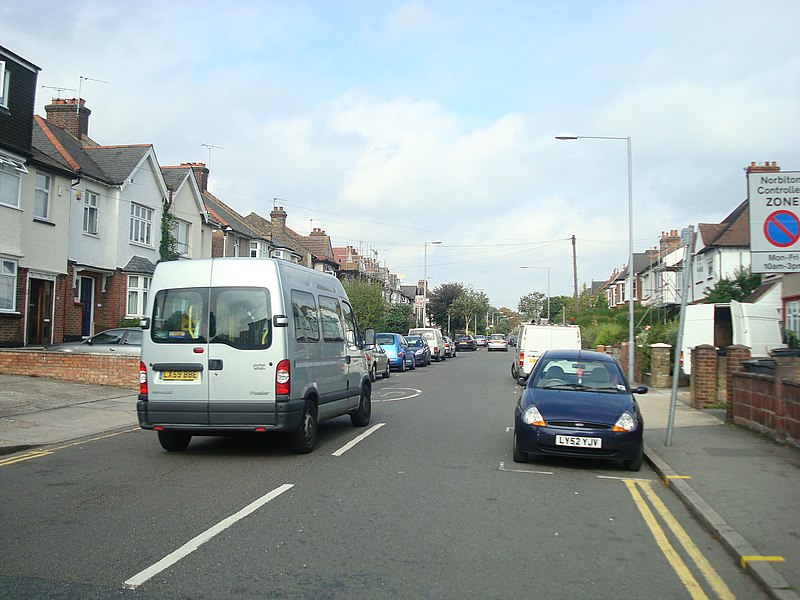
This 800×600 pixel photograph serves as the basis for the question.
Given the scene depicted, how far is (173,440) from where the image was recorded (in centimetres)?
1013

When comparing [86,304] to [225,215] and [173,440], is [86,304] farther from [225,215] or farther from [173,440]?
[173,440]

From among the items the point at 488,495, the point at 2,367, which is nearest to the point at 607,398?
the point at 488,495

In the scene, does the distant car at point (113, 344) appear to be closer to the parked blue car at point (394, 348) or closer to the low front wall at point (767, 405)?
the parked blue car at point (394, 348)

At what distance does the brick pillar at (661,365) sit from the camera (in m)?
21.7

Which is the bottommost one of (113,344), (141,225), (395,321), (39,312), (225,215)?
(113,344)

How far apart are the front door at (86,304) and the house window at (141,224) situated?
96.5 inches

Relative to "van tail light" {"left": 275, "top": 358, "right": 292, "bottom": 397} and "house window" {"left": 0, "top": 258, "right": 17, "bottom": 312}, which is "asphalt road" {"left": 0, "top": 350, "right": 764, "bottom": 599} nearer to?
"van tail light" {"left": 275, "top": 358, "right": 292, "bottom": 397}

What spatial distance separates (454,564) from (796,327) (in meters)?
23.8

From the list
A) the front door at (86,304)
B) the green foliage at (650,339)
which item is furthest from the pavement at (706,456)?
the front door at (86,304)

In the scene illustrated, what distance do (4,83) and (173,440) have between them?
17.0 m

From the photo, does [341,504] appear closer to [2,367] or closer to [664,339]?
[2,367]

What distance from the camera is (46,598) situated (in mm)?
4617

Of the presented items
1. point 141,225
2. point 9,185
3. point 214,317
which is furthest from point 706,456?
point 141,225

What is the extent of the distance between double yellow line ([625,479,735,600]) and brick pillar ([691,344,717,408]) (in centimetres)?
804
